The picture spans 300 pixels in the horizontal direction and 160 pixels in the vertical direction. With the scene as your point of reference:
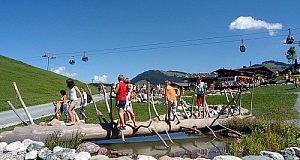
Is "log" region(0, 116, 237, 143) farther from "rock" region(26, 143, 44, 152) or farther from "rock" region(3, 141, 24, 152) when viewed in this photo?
"rock" region(26, 143, 44, 152)

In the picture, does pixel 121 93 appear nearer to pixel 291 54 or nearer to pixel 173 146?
pixel 173 146

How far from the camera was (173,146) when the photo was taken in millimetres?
12602

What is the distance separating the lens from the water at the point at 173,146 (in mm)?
11585

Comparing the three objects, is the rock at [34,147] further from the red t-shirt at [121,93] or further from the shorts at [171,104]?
the shorts at [171,104]

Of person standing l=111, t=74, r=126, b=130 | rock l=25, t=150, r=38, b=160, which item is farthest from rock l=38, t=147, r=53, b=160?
person standing l=111, t=74, r=126, b=130

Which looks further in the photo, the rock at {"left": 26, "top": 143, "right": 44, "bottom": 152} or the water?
the water

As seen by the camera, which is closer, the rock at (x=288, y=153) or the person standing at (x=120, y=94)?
the rock at (x=288, y=153)

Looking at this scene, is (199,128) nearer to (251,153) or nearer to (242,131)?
(242,131)

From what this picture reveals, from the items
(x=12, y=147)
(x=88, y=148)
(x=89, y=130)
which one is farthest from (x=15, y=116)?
(x=12, y=147)

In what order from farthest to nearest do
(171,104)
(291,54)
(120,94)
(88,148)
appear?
1. (291,54)
2. (171,104)
3. (120,94)
4. (88,148)

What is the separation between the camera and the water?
11585mm

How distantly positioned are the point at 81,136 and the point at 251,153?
18.1 feet

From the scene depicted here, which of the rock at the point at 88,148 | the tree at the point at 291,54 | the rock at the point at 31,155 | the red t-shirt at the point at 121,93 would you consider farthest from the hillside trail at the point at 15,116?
the tree at the point at 291,54

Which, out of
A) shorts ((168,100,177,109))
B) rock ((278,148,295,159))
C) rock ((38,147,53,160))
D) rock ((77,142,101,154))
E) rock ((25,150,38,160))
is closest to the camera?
rock ((278,148,295,159))
